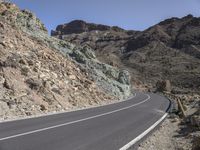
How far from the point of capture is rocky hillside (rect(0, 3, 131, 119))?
25891 mm

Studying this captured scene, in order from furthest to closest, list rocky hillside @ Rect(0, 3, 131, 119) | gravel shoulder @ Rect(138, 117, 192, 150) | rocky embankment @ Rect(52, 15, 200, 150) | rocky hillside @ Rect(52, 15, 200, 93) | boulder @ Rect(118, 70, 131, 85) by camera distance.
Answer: rocky hillside @ Rect(52, 15, 200, 93) < rocky embankment @ Rect(52, 15, 200, 150) < boulder @ Rect(118, 70, 131, 85) < rocky hillside @ Rect(0, 3, 131, 119) < gravel shoulder @ Rect(138, 117, 192, 150)

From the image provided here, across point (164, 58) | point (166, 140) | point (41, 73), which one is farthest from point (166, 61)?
point (166, 140)

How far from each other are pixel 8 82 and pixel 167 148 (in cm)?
1570

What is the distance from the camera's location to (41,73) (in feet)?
104

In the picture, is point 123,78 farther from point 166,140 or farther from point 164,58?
point 164,58

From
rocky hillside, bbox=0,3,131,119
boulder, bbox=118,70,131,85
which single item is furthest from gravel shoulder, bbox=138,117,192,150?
boulder, bbox=118,70,131,85

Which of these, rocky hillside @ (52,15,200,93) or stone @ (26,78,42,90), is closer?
stone @ (26,78,42,90)

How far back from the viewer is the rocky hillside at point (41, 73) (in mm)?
25891

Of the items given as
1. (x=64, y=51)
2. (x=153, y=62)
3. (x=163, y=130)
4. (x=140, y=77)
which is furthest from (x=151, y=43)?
(x=163, y=130)

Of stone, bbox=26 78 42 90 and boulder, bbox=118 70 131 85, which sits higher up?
stone, bbox=26 78 42 90

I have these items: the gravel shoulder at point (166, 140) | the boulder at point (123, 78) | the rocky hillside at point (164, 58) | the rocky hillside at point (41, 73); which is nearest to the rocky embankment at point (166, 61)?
the rocky hillside at point (164, 58)

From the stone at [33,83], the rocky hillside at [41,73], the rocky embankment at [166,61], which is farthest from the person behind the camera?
the rocky embankment at [166,61]

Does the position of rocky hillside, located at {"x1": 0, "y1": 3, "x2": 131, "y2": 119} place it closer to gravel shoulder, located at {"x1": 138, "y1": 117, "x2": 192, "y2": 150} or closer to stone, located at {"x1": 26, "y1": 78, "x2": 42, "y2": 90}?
stone, located at {"x1": 26, "y1": 78, "x2": 42, "y2": 90}

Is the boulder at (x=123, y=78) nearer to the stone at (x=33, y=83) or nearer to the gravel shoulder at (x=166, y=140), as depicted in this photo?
the stone at (x=33, y=83)
